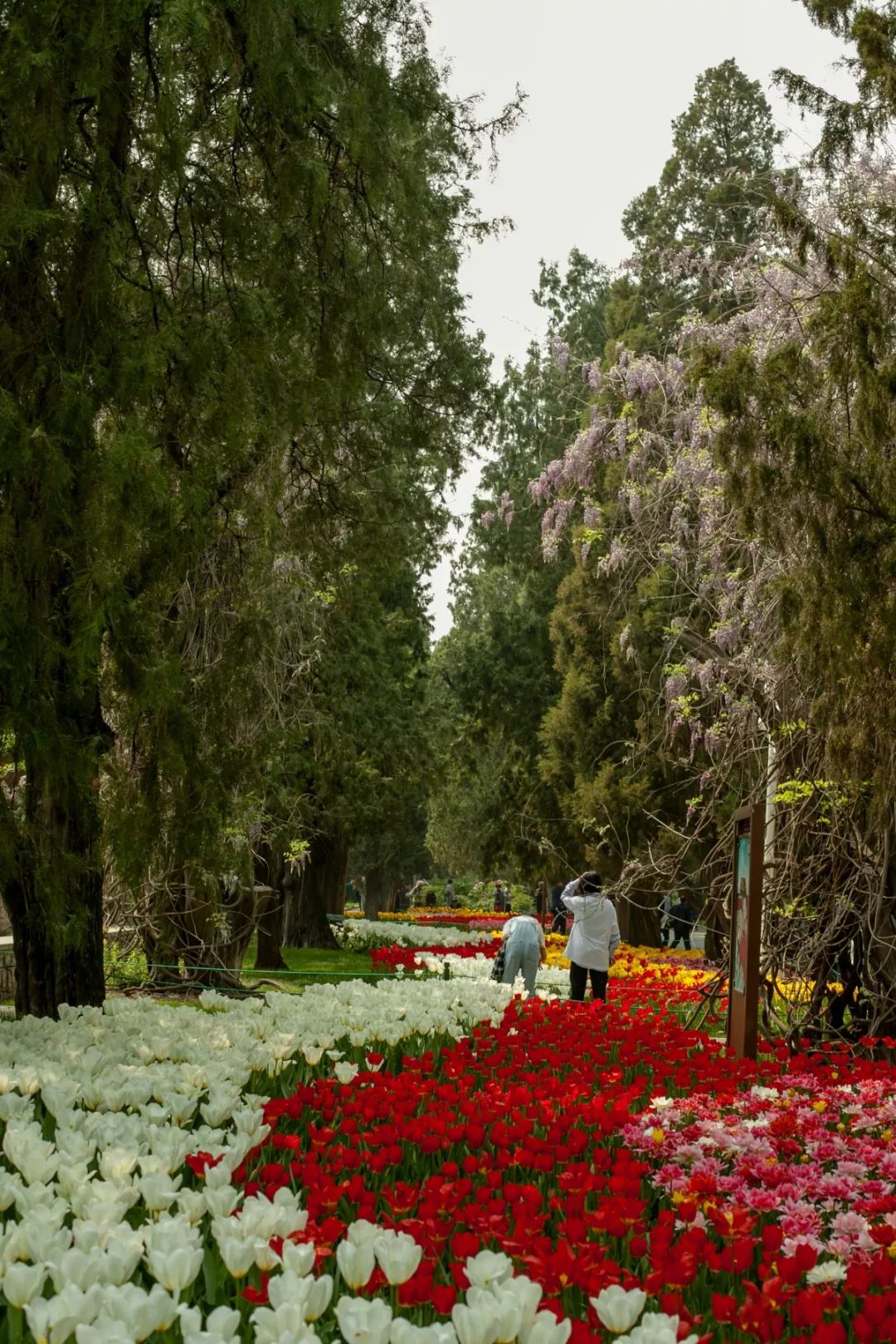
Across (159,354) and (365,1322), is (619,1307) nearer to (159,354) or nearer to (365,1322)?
(365,1322)

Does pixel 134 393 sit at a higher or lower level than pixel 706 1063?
higher

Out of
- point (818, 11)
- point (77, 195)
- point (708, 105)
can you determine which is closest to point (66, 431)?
point (77, 195)

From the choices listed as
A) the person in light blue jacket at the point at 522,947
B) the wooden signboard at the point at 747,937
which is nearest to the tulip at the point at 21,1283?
the wooden signboard at the point at 747,937

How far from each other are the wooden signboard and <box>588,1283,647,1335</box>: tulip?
4941mm

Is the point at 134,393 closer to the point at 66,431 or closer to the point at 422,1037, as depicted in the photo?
the point at 66,431

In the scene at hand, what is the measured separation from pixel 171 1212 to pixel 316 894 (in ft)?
63.1

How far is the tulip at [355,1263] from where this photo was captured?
2.69 meters

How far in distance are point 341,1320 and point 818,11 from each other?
8.00 meters

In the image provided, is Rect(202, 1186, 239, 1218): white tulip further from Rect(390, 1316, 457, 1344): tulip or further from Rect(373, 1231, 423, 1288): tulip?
Rect(390, 1316, 457, 1344): tulip

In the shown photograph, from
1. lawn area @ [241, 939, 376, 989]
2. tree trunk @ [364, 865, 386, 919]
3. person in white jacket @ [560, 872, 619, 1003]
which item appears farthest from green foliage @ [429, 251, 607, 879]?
tree trunk @ [364, 865, 386, 919]

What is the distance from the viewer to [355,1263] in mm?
2707

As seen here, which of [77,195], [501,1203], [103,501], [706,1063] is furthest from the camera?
[77,195]

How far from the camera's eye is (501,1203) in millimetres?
3613

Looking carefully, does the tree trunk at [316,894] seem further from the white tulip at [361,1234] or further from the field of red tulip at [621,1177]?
the white tulip at [361,1234]
